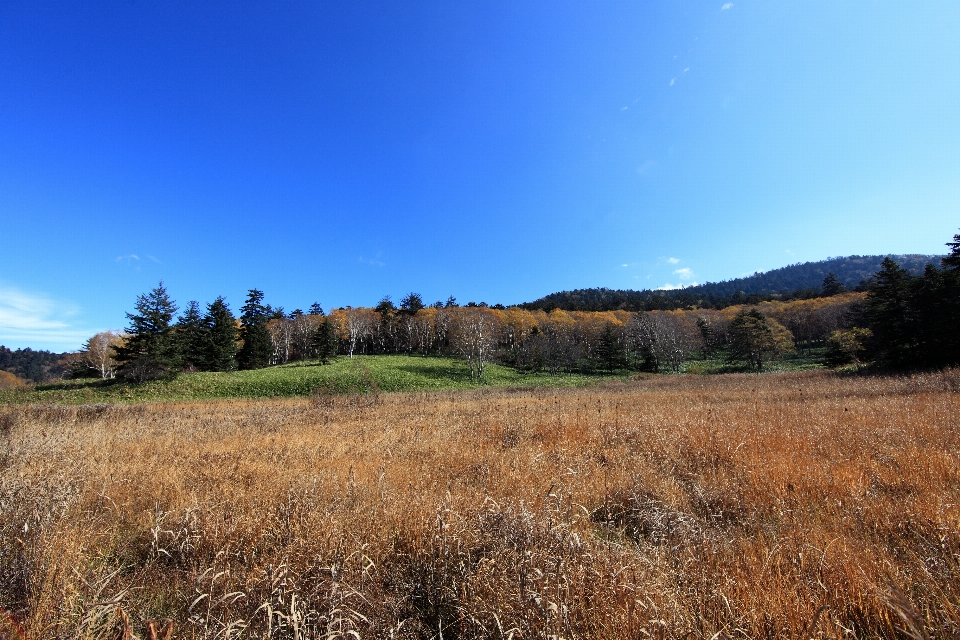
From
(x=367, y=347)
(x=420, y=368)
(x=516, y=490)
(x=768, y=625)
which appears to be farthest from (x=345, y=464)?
(x=367, y=347)

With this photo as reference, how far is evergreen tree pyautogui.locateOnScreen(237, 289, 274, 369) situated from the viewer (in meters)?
53.7

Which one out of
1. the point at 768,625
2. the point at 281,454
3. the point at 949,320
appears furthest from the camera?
the point at 949,320

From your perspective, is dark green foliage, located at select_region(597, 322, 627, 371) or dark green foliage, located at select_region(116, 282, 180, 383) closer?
dark green foliage, located at select_region(116, 282, 180, 383)

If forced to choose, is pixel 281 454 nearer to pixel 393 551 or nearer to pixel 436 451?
pixel 436 451

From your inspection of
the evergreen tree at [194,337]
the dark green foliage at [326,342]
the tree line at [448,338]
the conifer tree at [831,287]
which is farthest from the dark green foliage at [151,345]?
the conifer tree at [831,287]

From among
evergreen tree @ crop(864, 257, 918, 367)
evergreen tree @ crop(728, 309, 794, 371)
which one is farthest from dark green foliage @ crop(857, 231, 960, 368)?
evergreen tree @ crop(728, 309, 794, 371)

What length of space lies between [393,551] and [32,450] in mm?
7869

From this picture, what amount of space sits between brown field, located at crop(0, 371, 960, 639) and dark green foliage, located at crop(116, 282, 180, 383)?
34.3 metres

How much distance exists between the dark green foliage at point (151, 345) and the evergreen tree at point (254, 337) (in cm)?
1714

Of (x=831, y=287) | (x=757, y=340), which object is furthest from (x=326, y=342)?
(x=831, y=287)

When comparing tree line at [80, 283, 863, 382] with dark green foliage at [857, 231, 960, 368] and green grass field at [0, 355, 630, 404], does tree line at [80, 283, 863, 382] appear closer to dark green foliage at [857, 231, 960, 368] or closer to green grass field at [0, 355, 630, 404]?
green grass field at [0, 355, 630, 404]

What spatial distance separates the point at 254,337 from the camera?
54.3 meters

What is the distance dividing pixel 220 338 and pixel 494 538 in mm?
58894

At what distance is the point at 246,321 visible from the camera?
5834 cm
